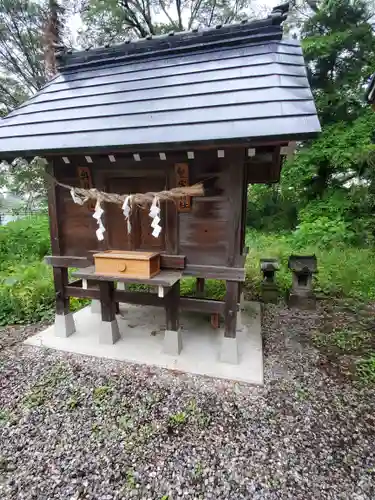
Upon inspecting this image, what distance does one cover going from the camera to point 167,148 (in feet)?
8.64

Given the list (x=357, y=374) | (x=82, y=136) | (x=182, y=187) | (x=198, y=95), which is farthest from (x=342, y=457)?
(x=82, y=136)

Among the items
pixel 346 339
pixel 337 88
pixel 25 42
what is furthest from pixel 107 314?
pixel 25 42

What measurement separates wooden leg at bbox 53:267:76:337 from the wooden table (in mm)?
666

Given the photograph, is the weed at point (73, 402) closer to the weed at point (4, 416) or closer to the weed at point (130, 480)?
the weed at point (4, 416)

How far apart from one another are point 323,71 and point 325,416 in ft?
41.3

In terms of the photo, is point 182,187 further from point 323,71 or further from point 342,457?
point 323,71

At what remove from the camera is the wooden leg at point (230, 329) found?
10.6 feet

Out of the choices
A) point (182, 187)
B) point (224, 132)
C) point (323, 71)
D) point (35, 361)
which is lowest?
point (35, 361)

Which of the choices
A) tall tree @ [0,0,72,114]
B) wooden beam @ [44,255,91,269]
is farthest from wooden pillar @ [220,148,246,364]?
tall tree @ [0,0,72,114]

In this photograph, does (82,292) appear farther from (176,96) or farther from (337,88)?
(337,88)

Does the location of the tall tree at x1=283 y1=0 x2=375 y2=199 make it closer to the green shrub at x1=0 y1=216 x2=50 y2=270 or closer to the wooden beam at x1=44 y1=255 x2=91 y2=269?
the wooden beam at x1=44 y1=255 x2=91 y2=269

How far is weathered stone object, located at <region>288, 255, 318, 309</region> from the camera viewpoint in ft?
16.2

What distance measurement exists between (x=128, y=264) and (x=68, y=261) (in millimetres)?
1152

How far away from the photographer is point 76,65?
423cm
